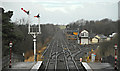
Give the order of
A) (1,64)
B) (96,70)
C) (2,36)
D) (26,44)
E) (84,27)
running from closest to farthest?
1. (96,70)
2. (1,64)
3. (2,36)
4. (26,44)
5. (84,27)

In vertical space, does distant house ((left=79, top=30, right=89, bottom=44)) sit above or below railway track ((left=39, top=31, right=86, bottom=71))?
above

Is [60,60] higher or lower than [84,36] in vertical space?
lower

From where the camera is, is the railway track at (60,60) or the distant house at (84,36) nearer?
the railway track at (60,60)

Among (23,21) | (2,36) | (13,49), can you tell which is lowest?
(13,49)

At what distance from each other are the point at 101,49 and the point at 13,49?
10790 mm

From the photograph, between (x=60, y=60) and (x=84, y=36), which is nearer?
(x=60, y=60)

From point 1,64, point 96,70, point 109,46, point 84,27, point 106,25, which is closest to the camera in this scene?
point 96,70

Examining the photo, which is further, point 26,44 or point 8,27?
point 26,44

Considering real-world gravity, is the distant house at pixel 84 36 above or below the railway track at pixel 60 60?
above

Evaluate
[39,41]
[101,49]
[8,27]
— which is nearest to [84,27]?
[39,41]

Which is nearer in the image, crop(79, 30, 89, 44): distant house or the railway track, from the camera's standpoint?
the railway track

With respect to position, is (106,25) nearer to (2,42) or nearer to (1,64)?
(2,42)

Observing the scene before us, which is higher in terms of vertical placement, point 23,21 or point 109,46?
point 23,21

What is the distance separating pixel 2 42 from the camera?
19.0 m
